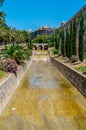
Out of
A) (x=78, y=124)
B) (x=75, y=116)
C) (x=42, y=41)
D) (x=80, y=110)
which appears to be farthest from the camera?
(x=42, y=41)

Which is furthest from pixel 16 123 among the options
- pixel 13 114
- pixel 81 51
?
pixel 81 51

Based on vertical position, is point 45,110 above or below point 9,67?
below

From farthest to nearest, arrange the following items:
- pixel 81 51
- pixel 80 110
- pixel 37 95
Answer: pixel 81 51
pixel 37 95
pixel 80 110

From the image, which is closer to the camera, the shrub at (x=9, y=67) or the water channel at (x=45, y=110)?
the water channel at (x=45, y=110)

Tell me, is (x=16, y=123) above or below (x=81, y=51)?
below

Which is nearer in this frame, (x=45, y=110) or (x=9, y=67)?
(x=45, y=110)

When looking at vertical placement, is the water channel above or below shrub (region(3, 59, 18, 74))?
below

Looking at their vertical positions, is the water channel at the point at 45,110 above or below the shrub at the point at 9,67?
below

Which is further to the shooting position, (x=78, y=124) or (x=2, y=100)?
(x=2, y=100)

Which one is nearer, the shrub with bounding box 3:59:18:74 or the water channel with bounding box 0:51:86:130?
the water channel with bounding box 0:51:86:130

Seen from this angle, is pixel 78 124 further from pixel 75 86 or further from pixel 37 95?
pixel 75 86

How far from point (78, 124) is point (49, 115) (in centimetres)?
209

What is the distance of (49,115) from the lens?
13.6 meters

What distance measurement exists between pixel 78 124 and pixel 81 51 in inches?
863
